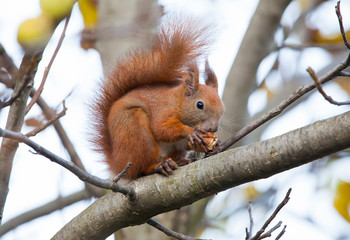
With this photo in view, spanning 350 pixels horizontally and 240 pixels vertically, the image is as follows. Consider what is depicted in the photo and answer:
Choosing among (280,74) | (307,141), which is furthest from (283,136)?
(280,74)

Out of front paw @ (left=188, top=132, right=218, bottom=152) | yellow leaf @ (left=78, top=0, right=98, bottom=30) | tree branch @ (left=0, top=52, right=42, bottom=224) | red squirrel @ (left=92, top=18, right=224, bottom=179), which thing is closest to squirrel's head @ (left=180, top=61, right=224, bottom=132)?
red squirrel @ (left=92, top=18, right=224, bottom=179)

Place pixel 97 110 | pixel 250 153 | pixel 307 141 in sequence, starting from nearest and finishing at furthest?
pixel 307 141 → pixel 250 153 → pixel 97 110

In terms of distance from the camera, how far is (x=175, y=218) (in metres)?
3.00

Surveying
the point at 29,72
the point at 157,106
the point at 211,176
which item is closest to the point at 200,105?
the point at 157,106

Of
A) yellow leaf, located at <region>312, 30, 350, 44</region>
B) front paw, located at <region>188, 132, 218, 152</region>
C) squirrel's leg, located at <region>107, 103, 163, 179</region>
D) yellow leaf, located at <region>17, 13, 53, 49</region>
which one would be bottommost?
yellow leaf, located at <region>17, 13, 53, 49</region>

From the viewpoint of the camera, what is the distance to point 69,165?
1.36m

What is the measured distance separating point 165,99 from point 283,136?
4.14ft

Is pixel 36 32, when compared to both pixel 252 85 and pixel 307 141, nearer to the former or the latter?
pixel 307 141

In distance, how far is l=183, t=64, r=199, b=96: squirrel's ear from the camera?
2.70 metres

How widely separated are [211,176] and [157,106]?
3.45 feet

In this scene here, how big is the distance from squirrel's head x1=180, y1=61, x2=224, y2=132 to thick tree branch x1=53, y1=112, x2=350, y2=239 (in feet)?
2.82

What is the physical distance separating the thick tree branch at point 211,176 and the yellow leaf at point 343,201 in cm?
183

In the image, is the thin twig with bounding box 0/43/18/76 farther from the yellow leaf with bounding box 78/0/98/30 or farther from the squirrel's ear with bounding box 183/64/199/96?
the yellow leaf with bounding box 78/0/98/30

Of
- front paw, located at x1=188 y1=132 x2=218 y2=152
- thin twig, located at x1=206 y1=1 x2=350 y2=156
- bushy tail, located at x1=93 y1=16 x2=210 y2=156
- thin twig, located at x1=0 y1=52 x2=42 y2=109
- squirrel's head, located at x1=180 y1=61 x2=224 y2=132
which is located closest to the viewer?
thin twig, located at x1=0 y1=52 x2=42 y2=109
